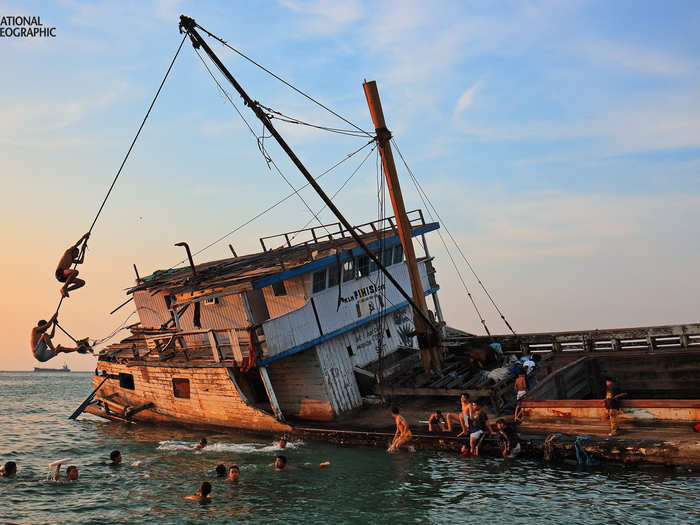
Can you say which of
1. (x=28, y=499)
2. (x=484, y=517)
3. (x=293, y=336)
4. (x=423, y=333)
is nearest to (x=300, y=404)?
(x=293, y=336)

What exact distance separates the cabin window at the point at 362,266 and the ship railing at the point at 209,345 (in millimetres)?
5360

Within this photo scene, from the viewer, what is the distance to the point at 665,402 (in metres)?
17.6

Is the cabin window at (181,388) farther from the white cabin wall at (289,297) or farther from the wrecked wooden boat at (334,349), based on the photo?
the white cabin wall at (289,297)

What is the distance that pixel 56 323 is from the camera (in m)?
24.0

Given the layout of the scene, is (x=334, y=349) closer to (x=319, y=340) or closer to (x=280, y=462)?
(x=319, y=340)

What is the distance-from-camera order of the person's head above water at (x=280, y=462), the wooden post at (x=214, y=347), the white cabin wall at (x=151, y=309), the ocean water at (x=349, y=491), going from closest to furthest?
the ocean water at (x=349, y=491), the person's head above water at (x=280, y=462), the wooden post at (x=214, y=347), the white cabin wall at (x=151, y=309)

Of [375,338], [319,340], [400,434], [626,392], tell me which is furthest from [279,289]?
[626,392]

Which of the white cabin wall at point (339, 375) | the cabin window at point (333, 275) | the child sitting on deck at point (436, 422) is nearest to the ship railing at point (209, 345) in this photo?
the white cabin wall at point (339, 375)

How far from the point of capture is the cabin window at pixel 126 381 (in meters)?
31.7

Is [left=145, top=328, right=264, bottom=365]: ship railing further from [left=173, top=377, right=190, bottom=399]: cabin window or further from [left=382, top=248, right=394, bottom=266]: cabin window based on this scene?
[left=382, top=248, right=394, bottom=266]: cabin window

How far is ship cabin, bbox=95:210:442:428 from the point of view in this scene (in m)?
23.4

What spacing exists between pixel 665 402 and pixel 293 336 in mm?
12801

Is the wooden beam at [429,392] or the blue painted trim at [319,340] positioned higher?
the blue painted trim at [319,340]

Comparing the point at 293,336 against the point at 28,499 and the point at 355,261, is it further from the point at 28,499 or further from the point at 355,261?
the point at 28,499
